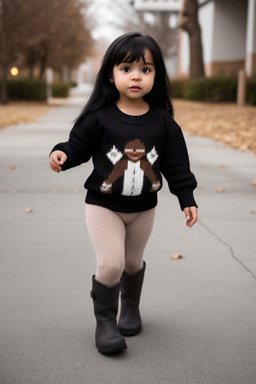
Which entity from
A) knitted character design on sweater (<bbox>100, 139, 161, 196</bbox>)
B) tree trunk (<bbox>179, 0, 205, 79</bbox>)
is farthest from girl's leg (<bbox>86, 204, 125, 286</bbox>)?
tree trunk (<bbox>179, 0, 205, 79</bbox>)

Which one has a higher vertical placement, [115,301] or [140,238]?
[140,238]

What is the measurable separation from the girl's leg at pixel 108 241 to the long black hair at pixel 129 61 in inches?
18.9

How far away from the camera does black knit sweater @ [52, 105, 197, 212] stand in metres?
2.59

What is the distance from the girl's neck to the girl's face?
0.17 ft

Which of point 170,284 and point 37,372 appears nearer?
point 37,372

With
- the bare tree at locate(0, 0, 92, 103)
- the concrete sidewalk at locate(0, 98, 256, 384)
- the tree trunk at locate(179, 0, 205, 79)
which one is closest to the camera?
the concrete sidewalk at locate(0, 98, 256, 384)

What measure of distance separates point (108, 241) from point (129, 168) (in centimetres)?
34

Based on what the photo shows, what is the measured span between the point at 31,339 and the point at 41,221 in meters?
2.44

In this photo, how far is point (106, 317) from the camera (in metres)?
2.70

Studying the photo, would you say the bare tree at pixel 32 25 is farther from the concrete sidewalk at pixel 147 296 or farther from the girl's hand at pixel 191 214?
the girl's hand at pixel 191 214

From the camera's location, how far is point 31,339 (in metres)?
2.73

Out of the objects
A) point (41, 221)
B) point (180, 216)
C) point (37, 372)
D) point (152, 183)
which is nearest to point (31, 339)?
point (37, 372)

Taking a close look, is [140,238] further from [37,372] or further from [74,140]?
[37,372]

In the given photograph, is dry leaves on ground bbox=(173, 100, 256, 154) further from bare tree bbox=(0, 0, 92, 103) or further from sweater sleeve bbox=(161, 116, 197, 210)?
bare tree bbox=(0, 0, 92, 103)
